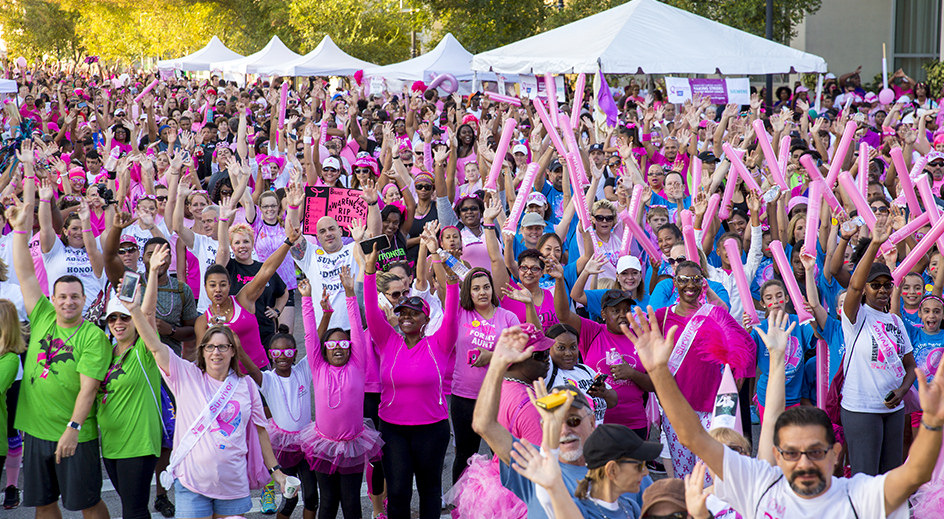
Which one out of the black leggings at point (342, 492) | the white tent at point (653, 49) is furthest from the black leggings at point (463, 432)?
the white tent at point (653, 49)

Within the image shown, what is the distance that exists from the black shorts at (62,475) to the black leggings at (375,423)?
1.61 metres

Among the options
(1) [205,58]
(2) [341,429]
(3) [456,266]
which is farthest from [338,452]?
(1) [205,58]

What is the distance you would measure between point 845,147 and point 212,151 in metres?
8.75

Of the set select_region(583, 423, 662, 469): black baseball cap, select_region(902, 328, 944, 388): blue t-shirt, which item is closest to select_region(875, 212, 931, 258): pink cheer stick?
select_region(902, 328, 944, 388): blue t-shirt

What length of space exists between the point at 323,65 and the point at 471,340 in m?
25.4

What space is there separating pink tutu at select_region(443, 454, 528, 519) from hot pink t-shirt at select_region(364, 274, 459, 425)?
72 centimetres

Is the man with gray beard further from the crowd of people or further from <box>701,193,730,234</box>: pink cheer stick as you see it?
<box>701,193,730,234</box>: pink cheer stick

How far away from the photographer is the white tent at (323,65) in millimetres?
30047

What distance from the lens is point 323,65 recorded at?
30.4 m

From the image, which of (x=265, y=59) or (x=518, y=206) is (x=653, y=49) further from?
(x=265, y=59)

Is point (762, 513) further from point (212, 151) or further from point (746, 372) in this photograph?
point (212, 151)

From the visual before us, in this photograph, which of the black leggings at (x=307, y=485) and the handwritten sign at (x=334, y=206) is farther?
the handwritten sign at (x=334, y=206)

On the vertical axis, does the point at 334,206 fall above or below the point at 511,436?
above

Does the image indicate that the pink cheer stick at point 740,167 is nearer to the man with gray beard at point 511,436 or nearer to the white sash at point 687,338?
the white sash at point 687,338
